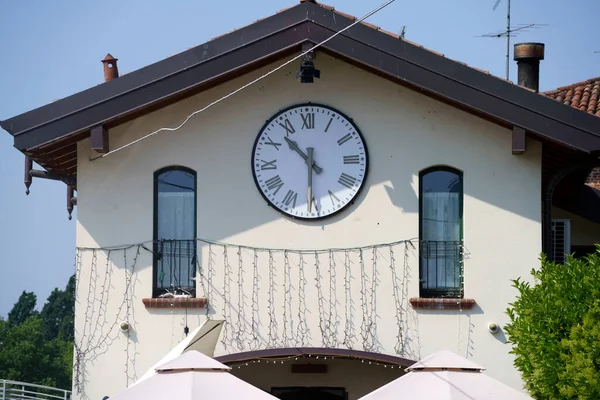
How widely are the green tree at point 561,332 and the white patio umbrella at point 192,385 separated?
3.63m

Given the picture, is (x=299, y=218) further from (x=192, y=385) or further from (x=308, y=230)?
(x=192, y=385)

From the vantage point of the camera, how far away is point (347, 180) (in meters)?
21.2

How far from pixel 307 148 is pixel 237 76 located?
1461mm

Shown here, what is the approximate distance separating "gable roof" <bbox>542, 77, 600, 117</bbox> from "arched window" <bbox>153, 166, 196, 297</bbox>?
734cm

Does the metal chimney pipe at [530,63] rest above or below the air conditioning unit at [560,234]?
above

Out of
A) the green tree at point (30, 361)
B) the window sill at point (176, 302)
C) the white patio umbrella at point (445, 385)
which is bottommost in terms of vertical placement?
the green tree at point (30, 361)

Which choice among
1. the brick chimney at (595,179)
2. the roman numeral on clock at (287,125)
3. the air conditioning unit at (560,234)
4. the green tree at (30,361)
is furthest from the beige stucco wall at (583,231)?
the green tree at (30,361)

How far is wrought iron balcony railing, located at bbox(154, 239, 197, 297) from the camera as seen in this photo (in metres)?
21.4

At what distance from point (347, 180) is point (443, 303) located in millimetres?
2239

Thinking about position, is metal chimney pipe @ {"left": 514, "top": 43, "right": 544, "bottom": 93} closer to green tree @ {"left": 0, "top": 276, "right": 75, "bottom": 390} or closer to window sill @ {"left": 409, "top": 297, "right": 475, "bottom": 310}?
window sill @ {"left": 409, "top": 297, "right": 475, "bottom": 310}

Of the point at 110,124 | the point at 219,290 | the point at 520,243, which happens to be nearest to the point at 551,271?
the point at 520,243

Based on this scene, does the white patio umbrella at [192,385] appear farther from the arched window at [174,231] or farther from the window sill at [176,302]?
the arched window at [174,231]

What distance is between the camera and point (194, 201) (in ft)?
70.3

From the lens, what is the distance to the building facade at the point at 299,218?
68.4 feet
